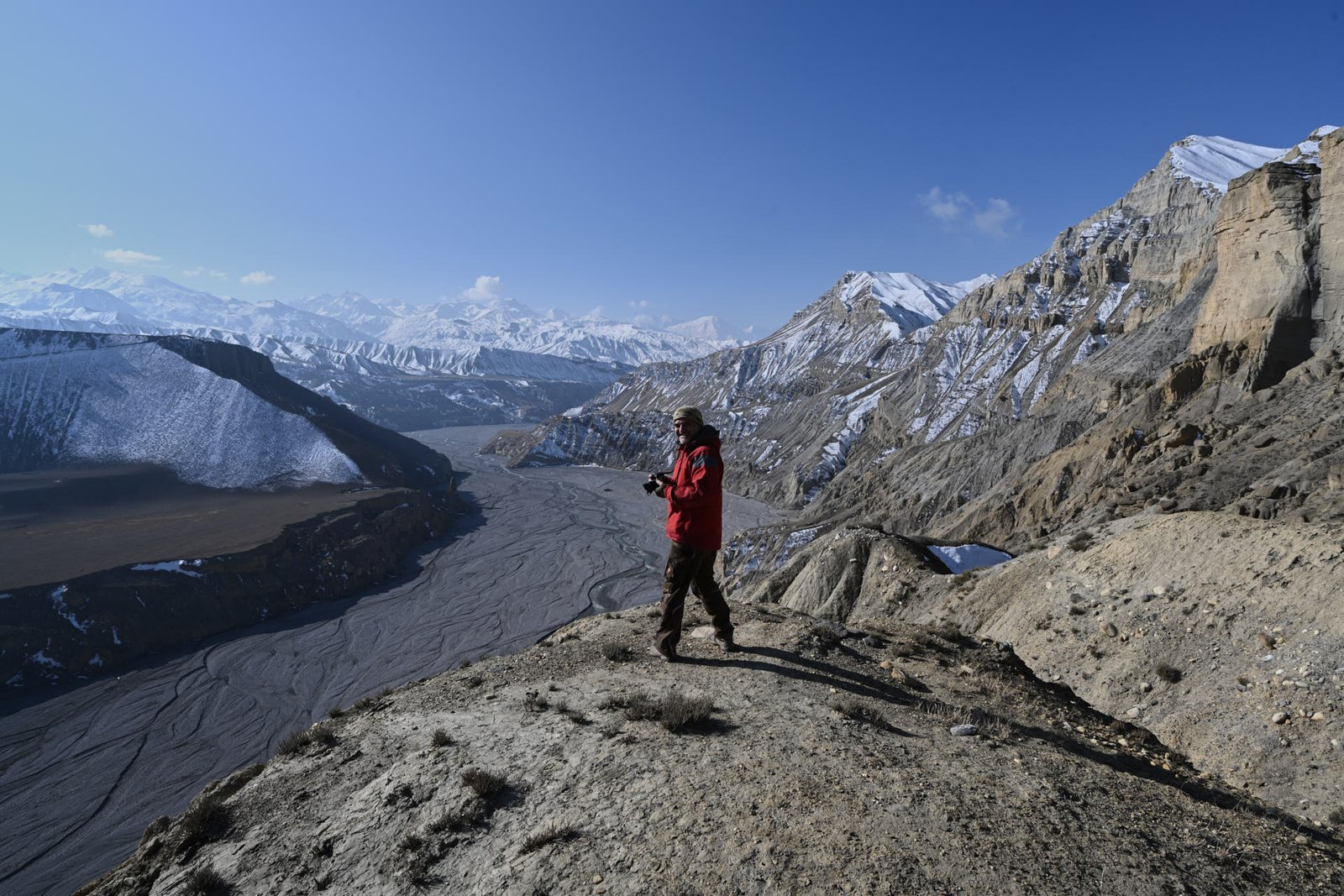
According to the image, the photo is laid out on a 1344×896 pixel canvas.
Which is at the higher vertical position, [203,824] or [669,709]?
[669,709]

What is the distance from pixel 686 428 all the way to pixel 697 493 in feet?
2.45

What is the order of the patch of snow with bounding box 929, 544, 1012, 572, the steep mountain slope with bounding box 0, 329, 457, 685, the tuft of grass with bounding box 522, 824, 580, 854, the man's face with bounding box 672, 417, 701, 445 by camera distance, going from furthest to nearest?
the steep mountain slope with bounding box 0, 329, 457, 685
the patch of snow with bounding box 929, 544, 1012, 572
the man's face with bounding box 672, 417, 701, 445
the tuft of grass with bounding box 522, 824, 580, 854

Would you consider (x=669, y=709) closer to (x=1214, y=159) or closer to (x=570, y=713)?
(x=570, y=713)

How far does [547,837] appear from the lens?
3906 mm

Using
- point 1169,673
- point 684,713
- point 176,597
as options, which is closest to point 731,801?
point 684,713

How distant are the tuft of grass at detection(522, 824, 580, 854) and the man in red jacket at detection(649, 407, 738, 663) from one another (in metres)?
2.49

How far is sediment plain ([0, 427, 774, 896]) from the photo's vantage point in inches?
914

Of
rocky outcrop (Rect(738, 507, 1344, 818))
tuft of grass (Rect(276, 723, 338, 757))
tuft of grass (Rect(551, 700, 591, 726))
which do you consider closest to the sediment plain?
tuft of grass (Rect(276, 723, 338, 757))

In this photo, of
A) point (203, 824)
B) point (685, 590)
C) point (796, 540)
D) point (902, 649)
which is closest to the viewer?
point (203, 824)

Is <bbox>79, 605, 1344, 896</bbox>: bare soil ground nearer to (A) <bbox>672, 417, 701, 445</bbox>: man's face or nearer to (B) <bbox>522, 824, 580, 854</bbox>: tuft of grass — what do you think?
(B) <bbox>522, 824, 580, 854</bbox>: tuft of grass

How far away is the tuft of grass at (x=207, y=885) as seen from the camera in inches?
172

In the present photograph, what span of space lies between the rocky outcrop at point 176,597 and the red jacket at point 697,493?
4436 cm

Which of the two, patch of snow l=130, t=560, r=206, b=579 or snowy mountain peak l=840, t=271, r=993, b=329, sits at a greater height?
snowy mountain peak l=840, t=271, r=993, b=329

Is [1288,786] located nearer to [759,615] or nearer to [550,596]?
[759,615]
